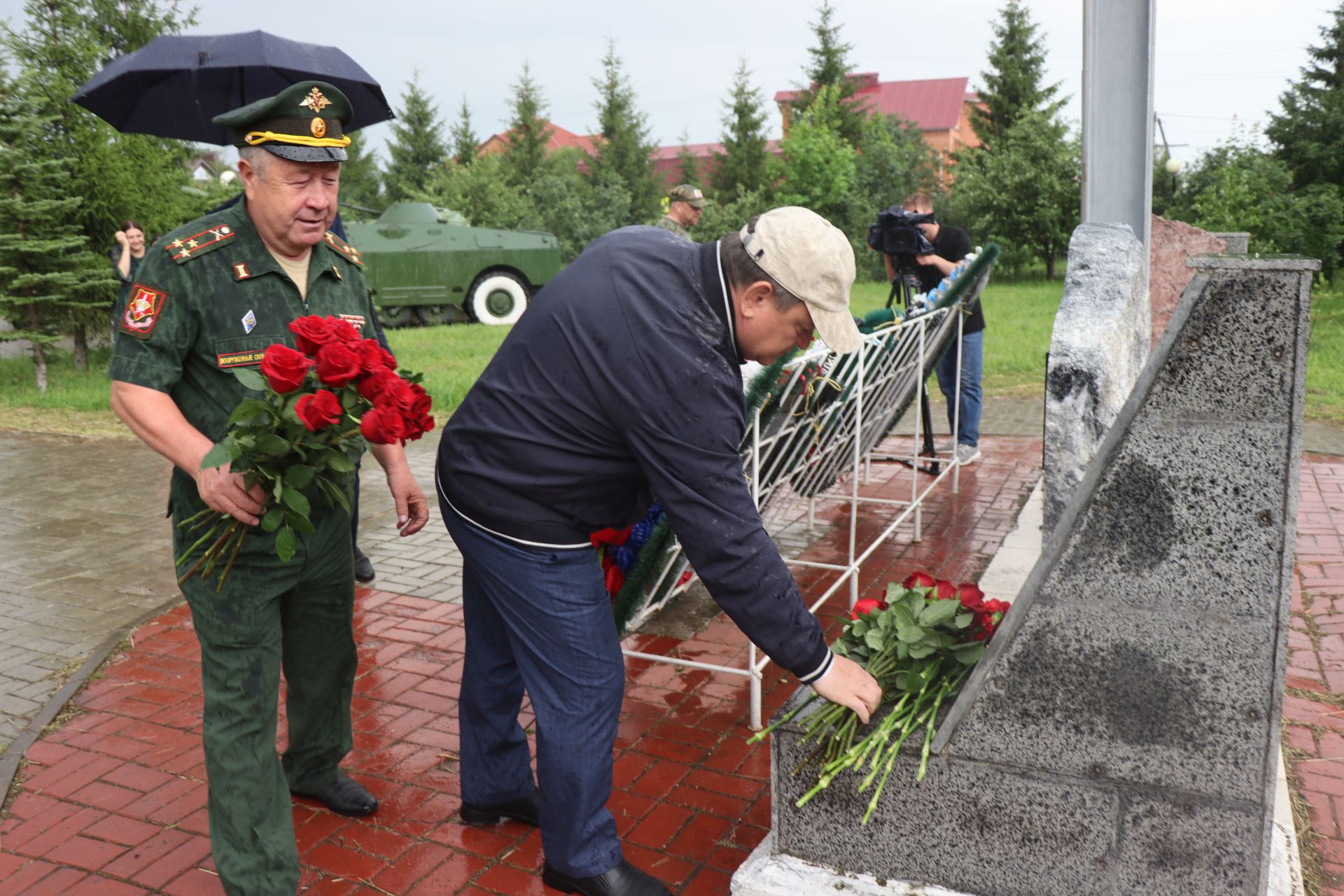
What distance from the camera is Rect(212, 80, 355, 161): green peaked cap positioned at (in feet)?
7.99

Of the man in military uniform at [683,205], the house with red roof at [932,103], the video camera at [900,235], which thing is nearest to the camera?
the video camera at [900,235]

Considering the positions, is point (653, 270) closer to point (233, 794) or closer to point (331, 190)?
point (331, 190)

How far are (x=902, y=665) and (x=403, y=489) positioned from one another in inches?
53.7

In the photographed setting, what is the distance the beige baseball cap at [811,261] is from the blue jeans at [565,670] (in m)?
0.78

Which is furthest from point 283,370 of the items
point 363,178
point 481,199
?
point 363,178

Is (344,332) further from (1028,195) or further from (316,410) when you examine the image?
(1028,195)

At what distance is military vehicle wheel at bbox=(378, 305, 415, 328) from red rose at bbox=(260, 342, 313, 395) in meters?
17.9

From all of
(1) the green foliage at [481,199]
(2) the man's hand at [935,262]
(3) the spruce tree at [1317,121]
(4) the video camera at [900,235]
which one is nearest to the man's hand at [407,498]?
(4) the video camera at [900,235]

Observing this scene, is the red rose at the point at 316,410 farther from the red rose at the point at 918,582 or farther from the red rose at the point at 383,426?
the red rose at the point at 918,582

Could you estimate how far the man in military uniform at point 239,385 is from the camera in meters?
2.41

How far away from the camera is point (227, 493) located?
2.32m

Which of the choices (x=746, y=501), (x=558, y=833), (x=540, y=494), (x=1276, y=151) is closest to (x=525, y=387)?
(x=540, y=494)

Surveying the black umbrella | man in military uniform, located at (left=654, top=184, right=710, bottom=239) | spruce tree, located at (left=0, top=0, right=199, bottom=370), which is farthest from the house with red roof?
the black umbrella

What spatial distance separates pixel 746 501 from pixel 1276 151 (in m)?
27.3
